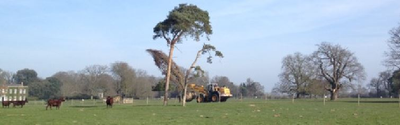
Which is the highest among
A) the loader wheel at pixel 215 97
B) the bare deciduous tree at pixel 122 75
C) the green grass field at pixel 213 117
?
the bare deciduous tree at pixel 122 75

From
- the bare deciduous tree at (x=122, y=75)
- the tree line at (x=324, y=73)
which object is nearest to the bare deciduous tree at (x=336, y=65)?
the tree line at (x=324, y=73)

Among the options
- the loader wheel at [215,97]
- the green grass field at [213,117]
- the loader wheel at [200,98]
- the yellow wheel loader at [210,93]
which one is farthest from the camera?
the yellow wheel loader at [210,93]

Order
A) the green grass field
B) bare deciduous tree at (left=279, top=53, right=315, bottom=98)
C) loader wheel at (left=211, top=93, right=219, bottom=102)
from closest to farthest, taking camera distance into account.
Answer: the green grass field
loader wheel at (left=211, top=93, right=219, bottom=102)
bare deciduous tree at (left=279, top=53, right=315, bottom=98)

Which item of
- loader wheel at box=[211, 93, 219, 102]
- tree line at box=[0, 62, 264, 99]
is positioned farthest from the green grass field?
tree line at box=[0, 62, 264, 99]

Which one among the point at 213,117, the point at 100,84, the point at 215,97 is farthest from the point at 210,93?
the point at 100,84

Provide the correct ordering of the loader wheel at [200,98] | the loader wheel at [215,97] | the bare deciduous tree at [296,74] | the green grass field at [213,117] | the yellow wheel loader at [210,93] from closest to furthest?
the green grass field at [213,117], the loader wheel at [200,98], the loader wheel at [215,97], the yellow wheel loader at [210,93], the bare deciduous tree at [296,74]

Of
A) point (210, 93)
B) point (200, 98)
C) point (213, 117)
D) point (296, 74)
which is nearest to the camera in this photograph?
point (213, 117)

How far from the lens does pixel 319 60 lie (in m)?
74.9

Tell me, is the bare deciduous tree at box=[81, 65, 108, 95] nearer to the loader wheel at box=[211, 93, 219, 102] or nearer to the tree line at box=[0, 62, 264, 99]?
the tree line at box=[0, 62, 264, 99]

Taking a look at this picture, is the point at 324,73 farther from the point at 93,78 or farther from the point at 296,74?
the point at 93,78

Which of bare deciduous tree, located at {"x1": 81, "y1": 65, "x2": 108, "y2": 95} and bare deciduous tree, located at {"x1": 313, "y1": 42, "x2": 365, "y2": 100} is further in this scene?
bare deciduous tree, located at {"x1": 81, "y1": 65, "x2": 108, "y2": 95}

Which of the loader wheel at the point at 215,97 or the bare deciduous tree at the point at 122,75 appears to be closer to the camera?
the loader wheel at the point at 215,97

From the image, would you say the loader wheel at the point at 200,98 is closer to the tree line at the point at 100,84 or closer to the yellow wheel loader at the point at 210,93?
the yellow wheel loader at the point at 210,93

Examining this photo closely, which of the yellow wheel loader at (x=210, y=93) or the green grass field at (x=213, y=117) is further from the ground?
the yellow wheel loader at (x=210, y=93)
